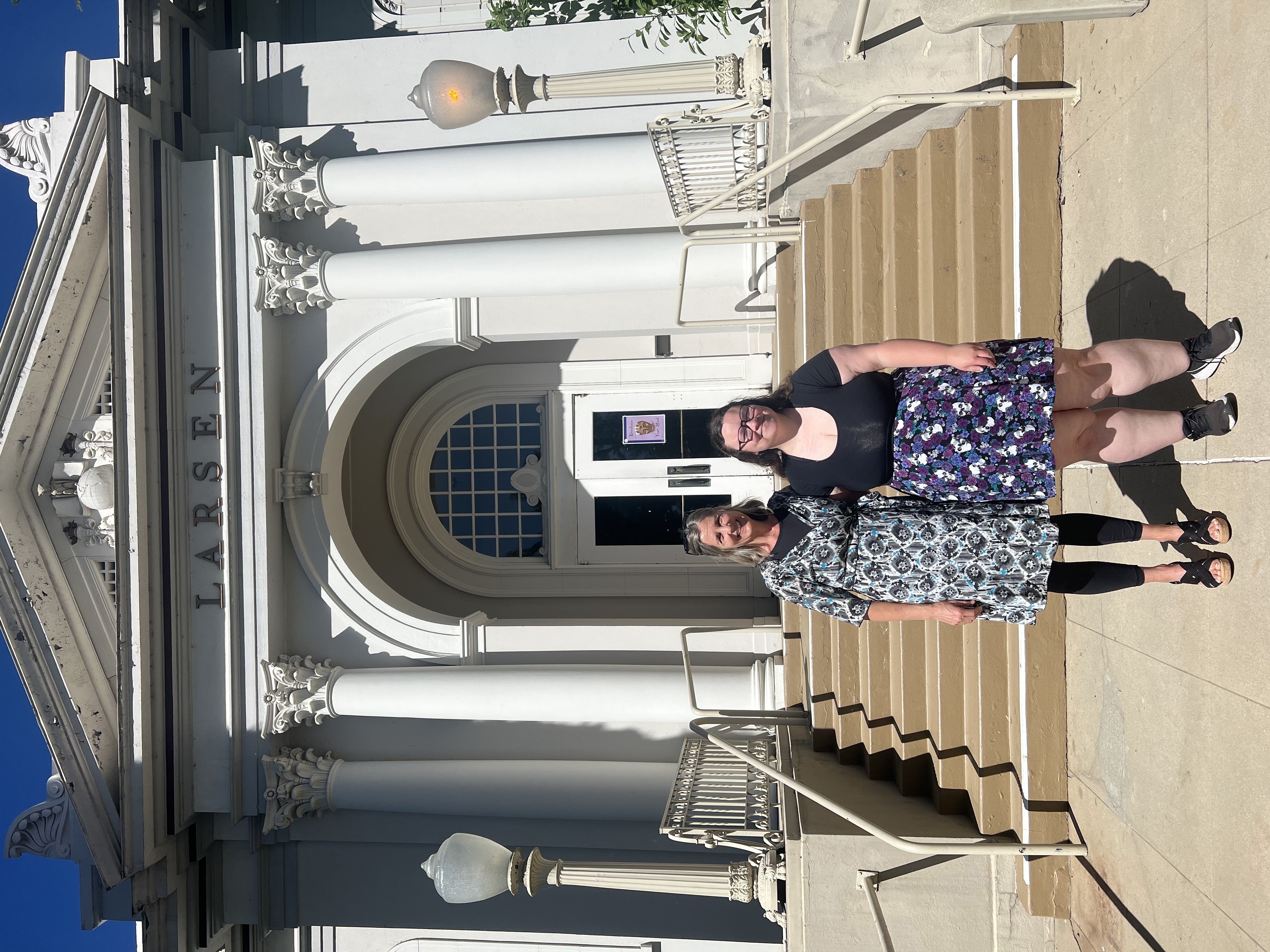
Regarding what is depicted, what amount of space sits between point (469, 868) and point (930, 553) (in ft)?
12.4

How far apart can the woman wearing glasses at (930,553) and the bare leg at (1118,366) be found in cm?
49

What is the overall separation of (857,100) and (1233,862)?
4282 millimetres

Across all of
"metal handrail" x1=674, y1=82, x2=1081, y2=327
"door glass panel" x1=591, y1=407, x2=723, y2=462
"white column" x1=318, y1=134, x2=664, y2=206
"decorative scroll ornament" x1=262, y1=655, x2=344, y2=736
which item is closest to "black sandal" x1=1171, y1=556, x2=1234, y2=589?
"metal handrail" x1=674, y1=82, x2=1081, y2=327

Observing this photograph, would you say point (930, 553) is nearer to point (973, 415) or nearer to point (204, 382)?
point (973, 415)

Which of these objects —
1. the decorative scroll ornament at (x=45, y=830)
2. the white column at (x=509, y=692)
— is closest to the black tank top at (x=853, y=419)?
the white column at (x=509, y=692)

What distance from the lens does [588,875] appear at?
5.54 metres

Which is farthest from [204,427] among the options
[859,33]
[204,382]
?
[859,33]

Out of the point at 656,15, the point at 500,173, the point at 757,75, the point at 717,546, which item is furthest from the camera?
the point at 500,173

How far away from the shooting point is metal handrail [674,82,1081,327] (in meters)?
4.15

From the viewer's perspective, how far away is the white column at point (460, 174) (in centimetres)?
668

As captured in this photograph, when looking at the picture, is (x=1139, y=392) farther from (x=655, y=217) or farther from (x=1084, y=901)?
(x=655, y=217)

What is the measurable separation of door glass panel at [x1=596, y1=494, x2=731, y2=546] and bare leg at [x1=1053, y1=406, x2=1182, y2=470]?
5.46 m

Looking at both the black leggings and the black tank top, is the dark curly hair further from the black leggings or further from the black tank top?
the black leggings

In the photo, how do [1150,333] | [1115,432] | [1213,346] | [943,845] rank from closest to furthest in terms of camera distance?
[1213,346]
[1115,432]
[1150,333]
[943,845]
